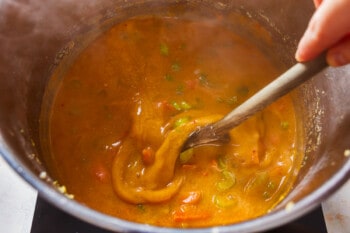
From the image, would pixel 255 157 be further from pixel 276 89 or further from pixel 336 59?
pixel 336 59

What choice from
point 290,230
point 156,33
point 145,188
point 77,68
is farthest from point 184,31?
point 290,230

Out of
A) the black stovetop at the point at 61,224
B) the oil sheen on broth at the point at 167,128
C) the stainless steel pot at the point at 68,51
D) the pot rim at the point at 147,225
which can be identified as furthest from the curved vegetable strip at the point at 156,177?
the pot rim at the point at 147,225

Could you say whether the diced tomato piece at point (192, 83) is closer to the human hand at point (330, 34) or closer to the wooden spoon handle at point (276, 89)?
the wooden spoon handle at point (276, 89)

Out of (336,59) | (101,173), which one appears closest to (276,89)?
(336,59)

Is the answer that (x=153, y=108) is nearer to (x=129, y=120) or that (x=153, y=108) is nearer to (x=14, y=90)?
(x=129, y=120)

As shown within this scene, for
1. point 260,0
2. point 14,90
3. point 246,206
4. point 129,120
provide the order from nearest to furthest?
point 14,90 → point 246,206 → point 129,120 → point 260,0
